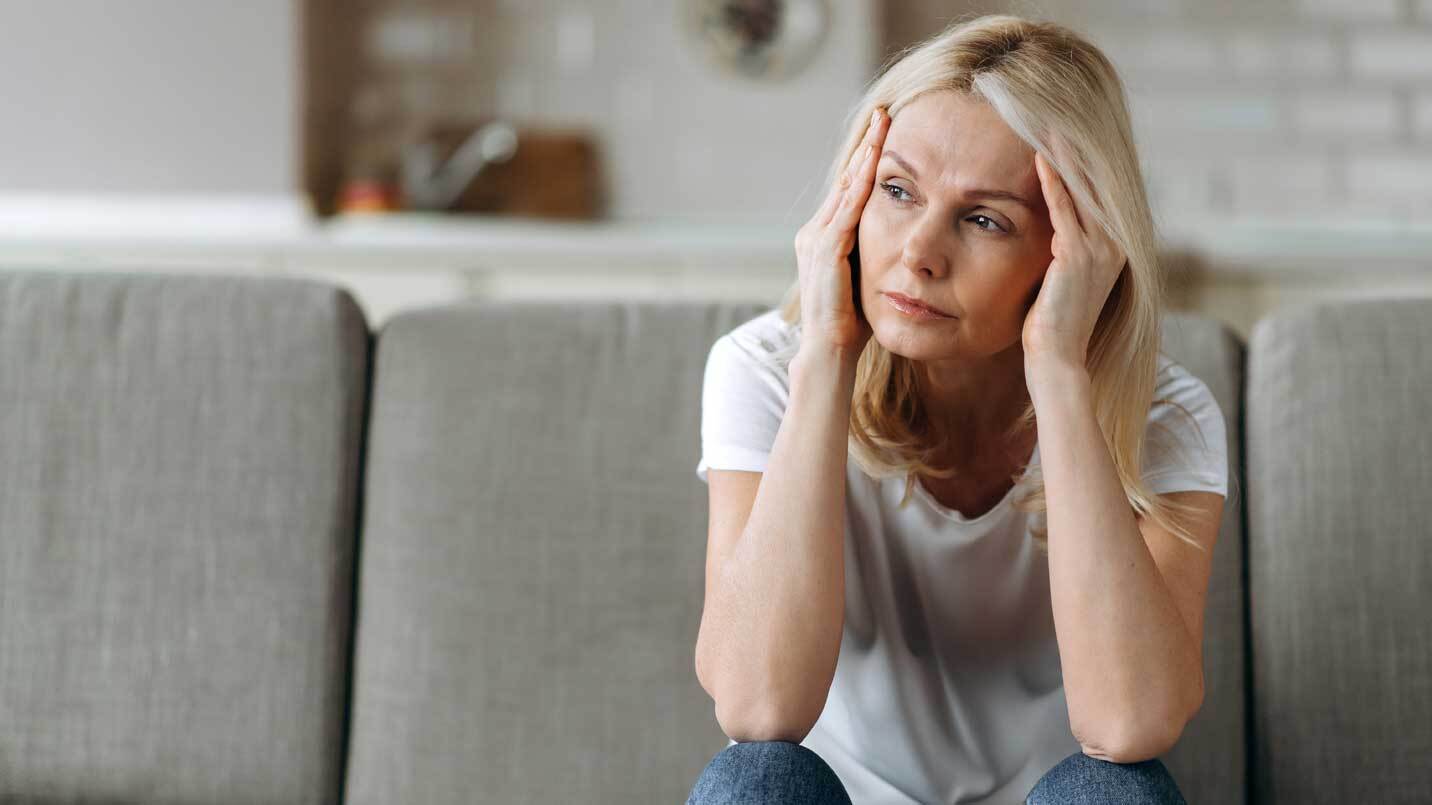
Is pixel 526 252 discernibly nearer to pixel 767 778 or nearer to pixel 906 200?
pixel 906 200

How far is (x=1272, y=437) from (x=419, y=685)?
1035 mm

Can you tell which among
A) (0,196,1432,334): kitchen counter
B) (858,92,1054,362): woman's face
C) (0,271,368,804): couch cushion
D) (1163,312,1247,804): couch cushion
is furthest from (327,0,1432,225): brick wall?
(858,92,1054,362): woman's face

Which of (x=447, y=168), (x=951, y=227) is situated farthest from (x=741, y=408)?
(x=447, y=168)

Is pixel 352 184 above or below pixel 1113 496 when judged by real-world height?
below

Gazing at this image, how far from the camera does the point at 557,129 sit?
4027mm

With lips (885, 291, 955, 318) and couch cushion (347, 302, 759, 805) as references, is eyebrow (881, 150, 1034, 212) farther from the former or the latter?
couch cushion (347, 302, 759, 805)

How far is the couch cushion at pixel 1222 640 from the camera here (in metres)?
1.57

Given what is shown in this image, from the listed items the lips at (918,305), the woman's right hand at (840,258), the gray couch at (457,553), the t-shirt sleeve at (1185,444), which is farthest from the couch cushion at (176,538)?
the t-shirt sleeve at (1185,444)

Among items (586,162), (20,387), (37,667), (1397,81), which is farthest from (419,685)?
(1397,81)

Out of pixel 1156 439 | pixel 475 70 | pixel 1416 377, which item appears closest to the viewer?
pixel 1156 439

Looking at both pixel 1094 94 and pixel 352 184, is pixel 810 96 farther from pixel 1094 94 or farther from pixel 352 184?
pixel 1094 94

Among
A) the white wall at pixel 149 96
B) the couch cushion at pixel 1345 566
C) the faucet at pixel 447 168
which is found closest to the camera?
the couch cushion at pixel 1345 566

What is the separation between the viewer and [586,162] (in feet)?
13.0

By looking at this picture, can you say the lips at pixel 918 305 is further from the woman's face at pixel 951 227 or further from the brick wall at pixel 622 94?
the brick wall at pixel 622 94
